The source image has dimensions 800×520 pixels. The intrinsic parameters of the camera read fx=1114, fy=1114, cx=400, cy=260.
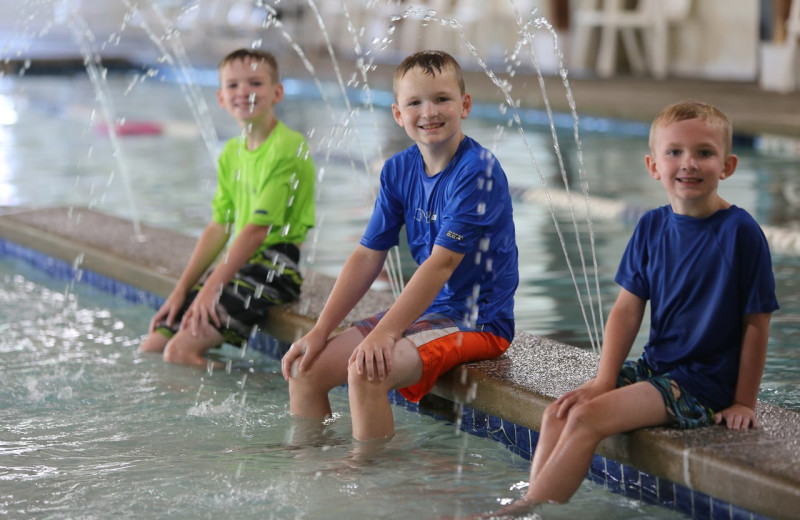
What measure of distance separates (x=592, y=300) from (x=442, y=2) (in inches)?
439

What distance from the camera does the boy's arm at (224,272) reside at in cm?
364

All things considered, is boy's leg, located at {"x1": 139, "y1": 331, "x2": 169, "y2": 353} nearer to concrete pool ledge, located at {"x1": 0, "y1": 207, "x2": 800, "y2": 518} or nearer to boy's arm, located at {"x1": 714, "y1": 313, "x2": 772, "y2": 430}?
concrete pool ledge, located at {"x1": 0, "y1": 207, "x2": 800, "y2": 518}

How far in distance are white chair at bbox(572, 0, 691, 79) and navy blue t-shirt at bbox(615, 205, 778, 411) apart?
9.76 meters

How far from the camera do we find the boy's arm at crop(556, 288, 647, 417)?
241 cm

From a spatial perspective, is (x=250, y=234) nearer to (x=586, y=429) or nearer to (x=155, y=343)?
(x=155, y=343)

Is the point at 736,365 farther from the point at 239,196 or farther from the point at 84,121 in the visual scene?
the point at 84,121

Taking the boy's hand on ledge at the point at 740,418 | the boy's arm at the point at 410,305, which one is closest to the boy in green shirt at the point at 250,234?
Answer: the boy's arm at the point at 410,305

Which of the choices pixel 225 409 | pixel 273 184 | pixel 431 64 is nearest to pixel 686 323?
pixel 431 64

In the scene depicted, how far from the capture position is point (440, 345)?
2846 millimetres

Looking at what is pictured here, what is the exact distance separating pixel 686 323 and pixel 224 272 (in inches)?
67.3

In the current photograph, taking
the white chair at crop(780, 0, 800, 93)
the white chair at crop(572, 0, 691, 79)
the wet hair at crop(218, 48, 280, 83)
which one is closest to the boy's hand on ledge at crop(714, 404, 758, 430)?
the wet hair at crop(218, 48, 280, 83)

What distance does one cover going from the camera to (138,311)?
4.59m

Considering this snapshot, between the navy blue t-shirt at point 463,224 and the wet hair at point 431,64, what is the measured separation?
0.20 metres

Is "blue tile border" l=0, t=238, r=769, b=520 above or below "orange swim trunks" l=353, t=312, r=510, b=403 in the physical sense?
below
